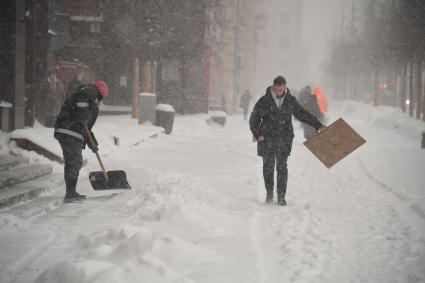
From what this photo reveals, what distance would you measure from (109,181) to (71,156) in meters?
0.70

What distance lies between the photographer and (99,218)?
650 centimetres

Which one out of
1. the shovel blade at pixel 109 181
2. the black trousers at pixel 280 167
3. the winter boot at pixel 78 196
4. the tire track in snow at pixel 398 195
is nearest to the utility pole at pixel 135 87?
the tire track in snow at pixel 398 195

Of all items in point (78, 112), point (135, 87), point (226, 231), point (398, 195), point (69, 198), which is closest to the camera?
point (226, 231)

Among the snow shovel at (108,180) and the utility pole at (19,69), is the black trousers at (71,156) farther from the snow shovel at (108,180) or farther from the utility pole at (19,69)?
the utility pole at (19,69)

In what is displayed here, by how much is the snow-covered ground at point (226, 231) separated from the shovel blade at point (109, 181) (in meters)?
0.16

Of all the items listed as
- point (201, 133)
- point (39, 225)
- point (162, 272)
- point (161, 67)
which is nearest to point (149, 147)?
point (201, 133)

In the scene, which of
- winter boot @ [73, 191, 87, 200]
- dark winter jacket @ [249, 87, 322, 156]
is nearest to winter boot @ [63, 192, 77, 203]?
winter boot @ [73, 191, 87, 200]

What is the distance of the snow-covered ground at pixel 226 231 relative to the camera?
14.6 ft

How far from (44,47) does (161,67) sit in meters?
14.2

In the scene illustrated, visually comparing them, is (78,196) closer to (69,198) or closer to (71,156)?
(69,198)

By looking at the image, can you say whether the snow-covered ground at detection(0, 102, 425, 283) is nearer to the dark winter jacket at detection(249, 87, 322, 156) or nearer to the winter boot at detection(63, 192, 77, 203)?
the winter boot at detection(63, 192, 77, 203)

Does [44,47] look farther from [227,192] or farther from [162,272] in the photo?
[162,272]

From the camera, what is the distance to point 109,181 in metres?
7.91

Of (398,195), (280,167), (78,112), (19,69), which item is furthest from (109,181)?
(19,69)
